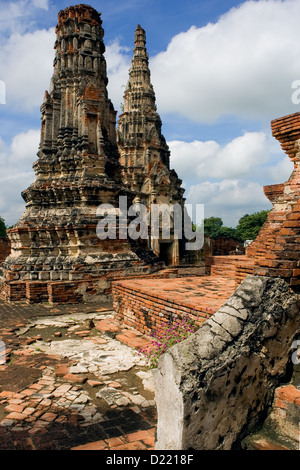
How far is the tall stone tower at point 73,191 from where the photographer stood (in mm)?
8867

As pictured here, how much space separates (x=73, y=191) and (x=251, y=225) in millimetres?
36374

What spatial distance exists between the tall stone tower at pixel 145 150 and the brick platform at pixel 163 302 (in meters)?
14.7

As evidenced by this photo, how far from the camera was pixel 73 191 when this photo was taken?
32.1 feet

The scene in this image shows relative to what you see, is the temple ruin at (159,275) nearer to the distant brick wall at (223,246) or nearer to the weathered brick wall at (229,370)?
the weathered brick wall at (229,370)

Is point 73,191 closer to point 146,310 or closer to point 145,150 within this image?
point 146,310

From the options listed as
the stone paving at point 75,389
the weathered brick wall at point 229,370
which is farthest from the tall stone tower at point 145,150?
the weathered brick wall at point 229,370

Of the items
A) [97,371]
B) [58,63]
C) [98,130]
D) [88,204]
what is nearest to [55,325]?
[97,371]

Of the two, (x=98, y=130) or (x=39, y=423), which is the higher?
(x=98, y=130)

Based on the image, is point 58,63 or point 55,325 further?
point 58,63

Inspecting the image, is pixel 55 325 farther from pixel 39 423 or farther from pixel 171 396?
pixel 171 396

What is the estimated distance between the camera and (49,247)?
31.7ft

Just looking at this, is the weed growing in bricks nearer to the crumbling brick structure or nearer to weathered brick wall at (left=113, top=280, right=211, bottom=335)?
weathered brick wall at (left=113, top=280, right=211, bottom=335)

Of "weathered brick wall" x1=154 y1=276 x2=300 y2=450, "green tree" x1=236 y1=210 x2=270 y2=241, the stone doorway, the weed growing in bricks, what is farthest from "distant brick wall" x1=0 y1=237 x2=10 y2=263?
"green tree" x1=236 y1=210 x2=270 y2=241

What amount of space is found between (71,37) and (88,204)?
18.1 ft
